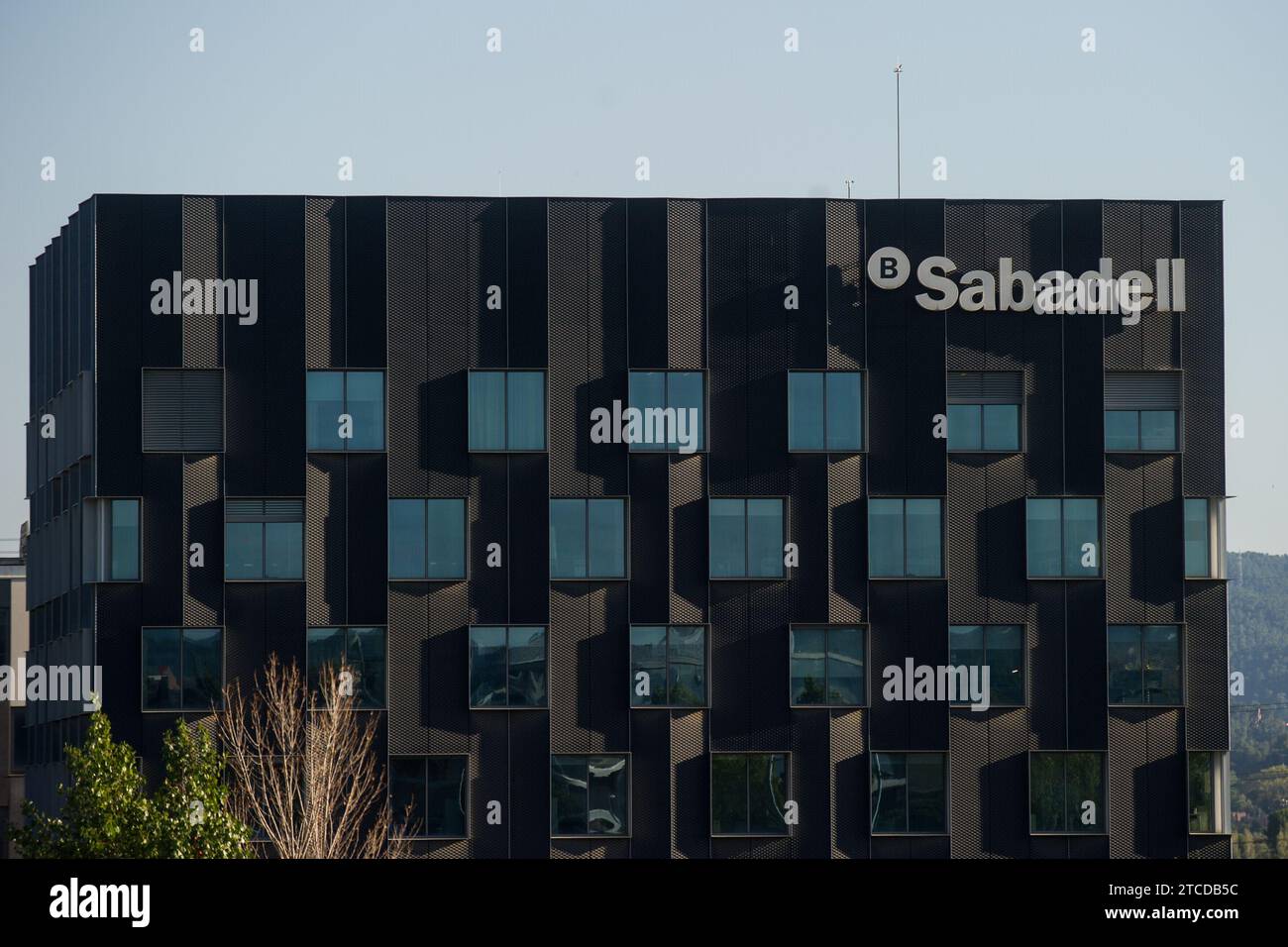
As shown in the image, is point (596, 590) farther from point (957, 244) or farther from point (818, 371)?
point (957, 244)

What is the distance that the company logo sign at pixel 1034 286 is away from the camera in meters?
51.7

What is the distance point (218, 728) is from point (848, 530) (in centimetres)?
1786

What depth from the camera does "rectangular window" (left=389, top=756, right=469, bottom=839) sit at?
161ft

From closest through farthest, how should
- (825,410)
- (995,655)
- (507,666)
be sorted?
(507,666) < (995,655) < (825,410)

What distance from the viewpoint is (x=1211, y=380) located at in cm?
5250

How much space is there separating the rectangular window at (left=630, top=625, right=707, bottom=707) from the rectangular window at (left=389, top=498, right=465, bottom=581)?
17.5 feet

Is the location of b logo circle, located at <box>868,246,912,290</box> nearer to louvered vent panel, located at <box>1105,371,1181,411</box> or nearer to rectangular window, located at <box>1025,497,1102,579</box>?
louvered vent panel, located at <box>1105,371,1181,411</box>

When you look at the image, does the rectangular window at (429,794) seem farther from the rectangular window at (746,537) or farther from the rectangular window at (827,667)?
the rectangular window at (827,667)

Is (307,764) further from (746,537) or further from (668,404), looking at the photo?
A: (668,404)

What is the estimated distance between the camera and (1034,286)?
51.9m

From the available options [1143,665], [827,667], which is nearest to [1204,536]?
[1143,665]

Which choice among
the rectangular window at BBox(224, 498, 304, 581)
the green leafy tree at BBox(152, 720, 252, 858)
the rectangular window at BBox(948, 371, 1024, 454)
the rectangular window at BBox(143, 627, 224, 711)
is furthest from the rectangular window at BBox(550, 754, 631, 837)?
the green leafy tree at BBox(152, 720, 252, 858)

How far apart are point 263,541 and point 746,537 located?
13199 millimetres
